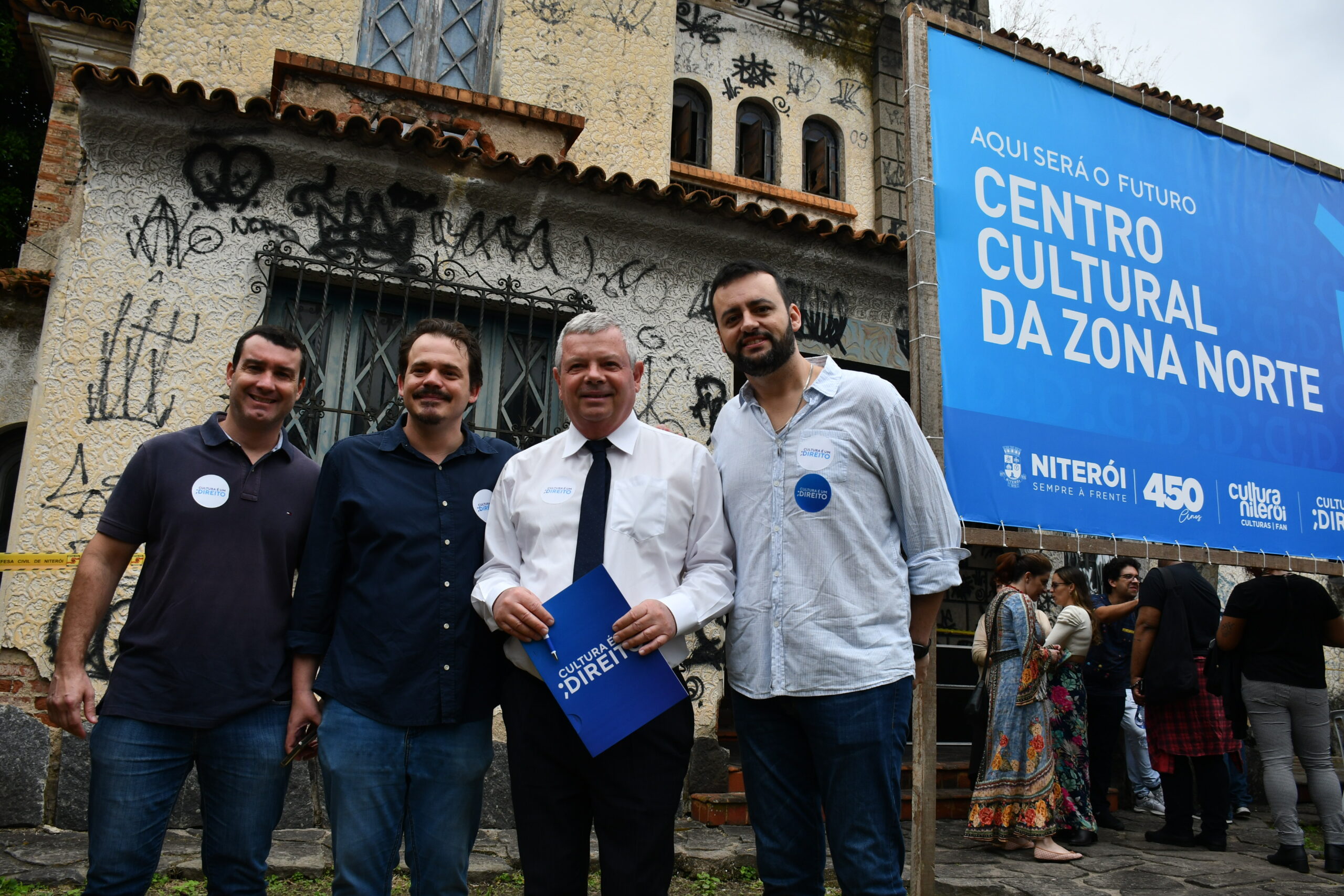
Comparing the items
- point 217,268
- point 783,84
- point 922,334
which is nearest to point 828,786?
point 922,334

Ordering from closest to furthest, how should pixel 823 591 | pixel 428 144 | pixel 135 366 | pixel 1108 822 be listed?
pixel 823 591 < pixel 135 366 < pixel 428 144 < pixel 1108 822

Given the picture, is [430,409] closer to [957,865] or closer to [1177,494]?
[1177,494]

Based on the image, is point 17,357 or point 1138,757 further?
point 1138,757

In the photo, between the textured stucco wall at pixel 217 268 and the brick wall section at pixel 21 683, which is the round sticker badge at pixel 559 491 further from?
the brick wall section at pixel 21 683

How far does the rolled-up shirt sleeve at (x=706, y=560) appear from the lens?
2334 mm

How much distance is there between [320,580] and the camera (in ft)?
8.41

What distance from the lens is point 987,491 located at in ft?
12.4

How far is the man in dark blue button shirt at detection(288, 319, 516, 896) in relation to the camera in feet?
7.86

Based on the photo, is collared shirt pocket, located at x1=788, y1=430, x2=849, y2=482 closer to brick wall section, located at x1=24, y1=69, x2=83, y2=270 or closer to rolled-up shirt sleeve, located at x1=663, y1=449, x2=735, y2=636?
rolled-up shirt sleeve, located at x1=663, y1=449, x2=735, y2=636

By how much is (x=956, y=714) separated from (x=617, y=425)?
8.04 m

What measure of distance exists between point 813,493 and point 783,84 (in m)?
9.05

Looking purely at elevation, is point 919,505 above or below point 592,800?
above

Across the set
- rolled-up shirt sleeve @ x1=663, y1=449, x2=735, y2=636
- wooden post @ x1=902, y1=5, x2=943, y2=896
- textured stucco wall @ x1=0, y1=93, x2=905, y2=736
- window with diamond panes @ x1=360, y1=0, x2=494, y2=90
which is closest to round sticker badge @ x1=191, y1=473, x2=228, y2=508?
rolled-up shirt sleeve @ x1=663, y1=449, x2=735, y2=636

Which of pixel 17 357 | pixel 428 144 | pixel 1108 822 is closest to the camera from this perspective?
pixel 428 144
